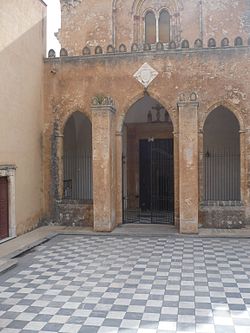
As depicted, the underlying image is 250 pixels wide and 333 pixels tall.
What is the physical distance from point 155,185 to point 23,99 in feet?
22.2

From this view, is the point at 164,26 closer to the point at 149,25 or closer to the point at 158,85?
the point at 149,25

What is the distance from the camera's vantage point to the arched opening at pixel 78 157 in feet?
54.5

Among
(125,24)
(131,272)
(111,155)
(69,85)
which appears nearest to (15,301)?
(131,272)

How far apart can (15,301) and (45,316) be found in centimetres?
95

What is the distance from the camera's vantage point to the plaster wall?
11414 millimetres

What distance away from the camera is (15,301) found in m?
6.83

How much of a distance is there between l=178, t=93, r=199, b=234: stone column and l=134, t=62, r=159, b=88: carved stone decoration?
5.34 ft

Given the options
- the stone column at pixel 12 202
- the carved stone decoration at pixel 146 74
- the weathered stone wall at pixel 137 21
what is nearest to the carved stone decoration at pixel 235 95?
the carved stone decoration at pixel 146 74

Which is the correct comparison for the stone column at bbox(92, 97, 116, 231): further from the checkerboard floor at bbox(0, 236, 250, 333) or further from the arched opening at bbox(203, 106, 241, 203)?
the arched opening at bbox(203, 106, 241, 203)

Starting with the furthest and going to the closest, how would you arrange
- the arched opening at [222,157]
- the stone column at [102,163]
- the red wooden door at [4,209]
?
the arched opening at [222,157], the stone column at [102,163], the red wooden door at [4,209]

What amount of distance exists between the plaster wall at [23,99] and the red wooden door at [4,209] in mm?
479

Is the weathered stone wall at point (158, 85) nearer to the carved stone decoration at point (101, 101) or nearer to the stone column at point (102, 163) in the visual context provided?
the stone column at point (102, 163)

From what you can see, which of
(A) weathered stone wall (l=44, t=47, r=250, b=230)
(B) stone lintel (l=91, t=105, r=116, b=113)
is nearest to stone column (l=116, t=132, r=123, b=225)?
(A) weathered stone wall (l=44, t=47, r=250, b=230)

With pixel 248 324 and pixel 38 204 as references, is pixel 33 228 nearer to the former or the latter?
pixel 38 204
